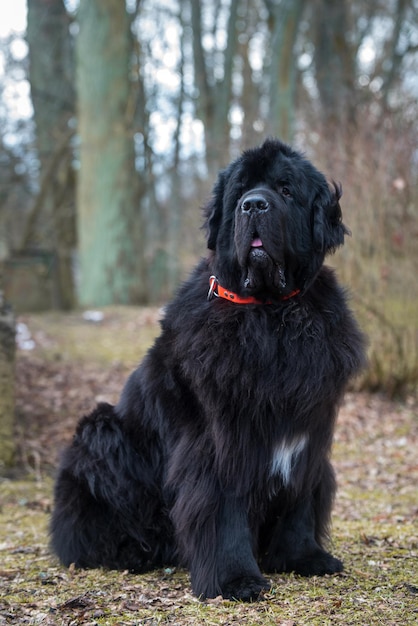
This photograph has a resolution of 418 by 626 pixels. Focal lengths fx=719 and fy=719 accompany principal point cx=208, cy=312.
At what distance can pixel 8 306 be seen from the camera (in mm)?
6066

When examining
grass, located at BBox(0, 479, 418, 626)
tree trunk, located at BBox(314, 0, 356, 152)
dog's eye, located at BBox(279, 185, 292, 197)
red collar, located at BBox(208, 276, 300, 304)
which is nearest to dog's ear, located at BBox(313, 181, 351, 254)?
dog's eye, located at BBox(279, 185, 292, 197)

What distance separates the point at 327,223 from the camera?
3482mm

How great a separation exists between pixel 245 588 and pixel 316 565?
0.49 m

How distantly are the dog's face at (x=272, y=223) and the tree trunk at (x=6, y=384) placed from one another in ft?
9.44

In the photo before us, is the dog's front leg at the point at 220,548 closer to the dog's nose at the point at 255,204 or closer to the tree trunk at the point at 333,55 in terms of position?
the dog's nose at the point at 255,204

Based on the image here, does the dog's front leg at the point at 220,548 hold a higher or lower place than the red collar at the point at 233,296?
lower

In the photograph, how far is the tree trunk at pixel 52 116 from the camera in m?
14.9

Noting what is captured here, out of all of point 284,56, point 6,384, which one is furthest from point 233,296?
point 284,56

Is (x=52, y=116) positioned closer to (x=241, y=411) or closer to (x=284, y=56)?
(x=284, y=56)

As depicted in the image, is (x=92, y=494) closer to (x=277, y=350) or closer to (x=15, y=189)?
(x=277, y=350)

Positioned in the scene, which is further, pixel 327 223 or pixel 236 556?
pixel 327 223

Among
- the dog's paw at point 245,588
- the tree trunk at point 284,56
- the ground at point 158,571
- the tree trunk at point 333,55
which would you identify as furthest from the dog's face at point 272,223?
the tree trunk at point 333,55

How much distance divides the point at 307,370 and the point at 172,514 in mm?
984

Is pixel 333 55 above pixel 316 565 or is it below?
above
